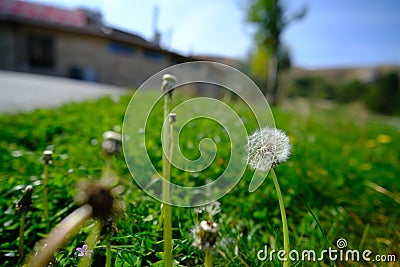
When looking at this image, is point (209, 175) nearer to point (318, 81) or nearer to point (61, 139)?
point (61, 139)

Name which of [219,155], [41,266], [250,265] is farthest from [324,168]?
[41,266]

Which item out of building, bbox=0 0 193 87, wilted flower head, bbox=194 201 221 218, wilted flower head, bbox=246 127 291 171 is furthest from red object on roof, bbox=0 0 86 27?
wilted flower head, bbox=246 127 291 171

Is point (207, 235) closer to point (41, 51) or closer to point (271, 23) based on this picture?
point (271, 23)

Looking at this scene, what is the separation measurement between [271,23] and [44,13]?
10576mm

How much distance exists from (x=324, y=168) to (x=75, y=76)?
48.6 feet

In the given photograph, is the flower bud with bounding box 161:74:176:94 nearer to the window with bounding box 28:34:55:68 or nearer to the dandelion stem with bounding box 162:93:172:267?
the dandelion stem with bounding box 162:93:172:267

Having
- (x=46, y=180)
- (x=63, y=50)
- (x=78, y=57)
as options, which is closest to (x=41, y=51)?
(x=63, y=50)

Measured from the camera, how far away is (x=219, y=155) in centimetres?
157

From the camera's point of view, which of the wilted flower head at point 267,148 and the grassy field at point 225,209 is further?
the grassy field at point 225,209

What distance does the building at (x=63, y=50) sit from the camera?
13.9m

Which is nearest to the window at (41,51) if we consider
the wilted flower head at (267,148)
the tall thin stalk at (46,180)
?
the tall thin stalk at (46,180)

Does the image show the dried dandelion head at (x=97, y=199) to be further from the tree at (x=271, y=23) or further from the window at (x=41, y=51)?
the window at (x=41, y=51)

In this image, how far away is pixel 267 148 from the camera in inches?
20.9

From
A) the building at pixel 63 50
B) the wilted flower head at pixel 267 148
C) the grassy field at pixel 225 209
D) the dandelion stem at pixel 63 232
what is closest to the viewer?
the dandelion stem at pixel 63 232
